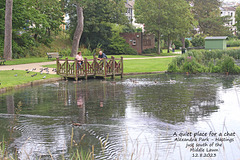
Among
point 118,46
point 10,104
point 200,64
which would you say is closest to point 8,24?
point 200,64

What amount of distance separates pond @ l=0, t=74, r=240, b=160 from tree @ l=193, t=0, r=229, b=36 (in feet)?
218

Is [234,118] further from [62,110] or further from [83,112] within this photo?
[62,110]

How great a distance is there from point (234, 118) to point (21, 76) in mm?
15549

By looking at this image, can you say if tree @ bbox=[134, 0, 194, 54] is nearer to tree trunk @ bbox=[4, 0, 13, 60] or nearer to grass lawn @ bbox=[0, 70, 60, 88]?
tree trunk @ bbox=[4, 0, 13, 60]

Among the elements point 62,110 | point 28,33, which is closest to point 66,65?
point 62,110

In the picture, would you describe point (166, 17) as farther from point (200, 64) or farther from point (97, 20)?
point (200, 64)

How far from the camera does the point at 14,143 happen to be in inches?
337

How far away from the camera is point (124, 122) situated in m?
10.7

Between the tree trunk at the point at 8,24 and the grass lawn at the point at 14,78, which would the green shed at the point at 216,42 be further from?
the grass lawn at the point at 14,78

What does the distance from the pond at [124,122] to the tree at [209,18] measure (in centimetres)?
6653

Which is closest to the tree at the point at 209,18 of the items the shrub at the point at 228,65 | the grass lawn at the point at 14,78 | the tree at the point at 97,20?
the tree at the point at 97,20

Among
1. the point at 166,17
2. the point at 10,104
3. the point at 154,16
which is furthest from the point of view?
the point at 154,16

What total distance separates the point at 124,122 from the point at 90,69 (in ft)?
45.2

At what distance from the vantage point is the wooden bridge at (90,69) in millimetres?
23516
